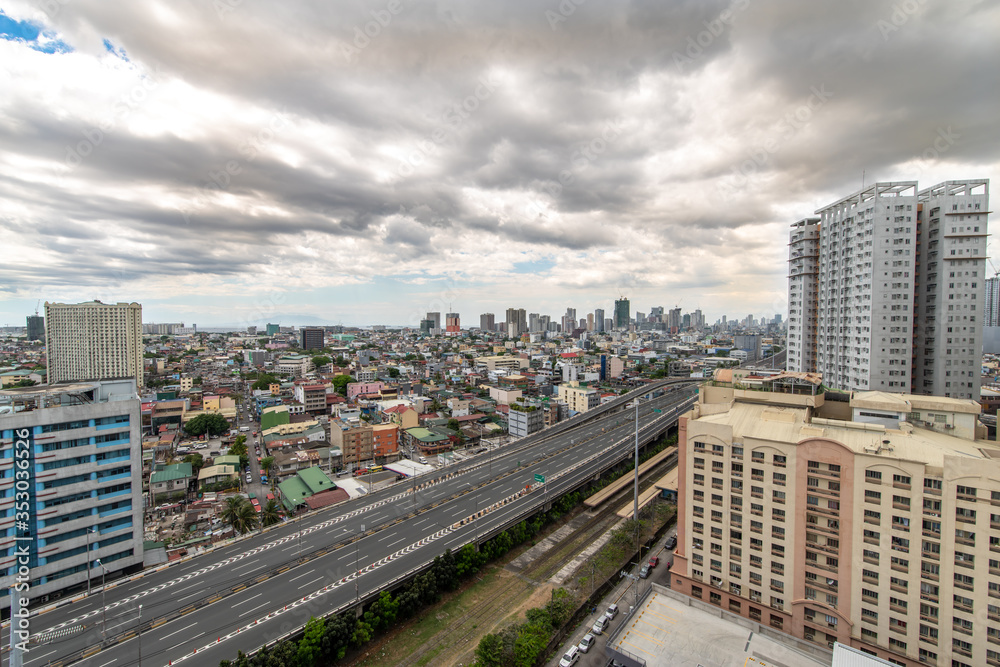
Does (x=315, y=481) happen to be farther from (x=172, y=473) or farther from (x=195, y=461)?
(x=195, y=461)

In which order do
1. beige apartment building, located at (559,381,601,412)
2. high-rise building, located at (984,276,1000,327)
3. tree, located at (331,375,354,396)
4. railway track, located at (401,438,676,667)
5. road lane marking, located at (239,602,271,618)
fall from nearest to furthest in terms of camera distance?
1. road lane marking, located at (239,602,271,618)
2. railway track, located at (401,438,676,667)
3. beige apartment building, located at (559,381,601,412)
4. tree, located at (331,375,354,396)
5. high-rise building, located at (984,276,1000,327)

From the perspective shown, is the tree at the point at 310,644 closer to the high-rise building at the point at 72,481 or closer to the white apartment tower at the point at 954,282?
the high-rise building at the point at 72,481

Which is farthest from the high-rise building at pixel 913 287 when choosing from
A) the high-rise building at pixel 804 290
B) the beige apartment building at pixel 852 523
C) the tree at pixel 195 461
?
the tree at pixel 195 461

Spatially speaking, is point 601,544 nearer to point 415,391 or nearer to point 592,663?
point 592,663

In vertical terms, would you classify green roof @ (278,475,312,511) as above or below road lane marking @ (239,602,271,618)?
A: below

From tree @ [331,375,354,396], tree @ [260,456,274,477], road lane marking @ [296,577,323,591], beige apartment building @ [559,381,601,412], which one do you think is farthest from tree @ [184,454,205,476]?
beige apartment building @ [559,381,601,412]

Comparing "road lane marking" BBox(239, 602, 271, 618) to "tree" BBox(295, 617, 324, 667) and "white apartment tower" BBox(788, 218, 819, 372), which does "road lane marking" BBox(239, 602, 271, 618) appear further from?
"white apartment tower" BBox(788, 218, 819, 372)
